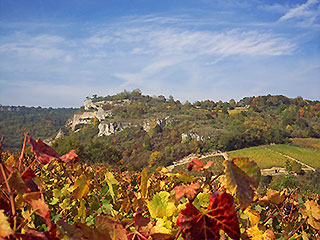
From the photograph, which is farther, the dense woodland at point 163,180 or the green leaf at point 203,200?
the green leaf at point 203,200

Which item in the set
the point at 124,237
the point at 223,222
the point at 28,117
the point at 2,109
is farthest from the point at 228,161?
the point at 2,109

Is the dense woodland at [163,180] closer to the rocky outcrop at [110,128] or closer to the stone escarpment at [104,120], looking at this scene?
the stone escarpment at [104,120]

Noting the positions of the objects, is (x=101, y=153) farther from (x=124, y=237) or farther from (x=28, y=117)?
(x=28, y=117)

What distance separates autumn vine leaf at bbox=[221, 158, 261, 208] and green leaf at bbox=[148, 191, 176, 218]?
0.30 meters

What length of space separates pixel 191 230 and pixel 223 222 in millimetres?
52

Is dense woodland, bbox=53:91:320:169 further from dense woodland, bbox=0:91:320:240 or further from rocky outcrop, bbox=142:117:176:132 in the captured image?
rocky outcrop, bbox=142:117:176:132

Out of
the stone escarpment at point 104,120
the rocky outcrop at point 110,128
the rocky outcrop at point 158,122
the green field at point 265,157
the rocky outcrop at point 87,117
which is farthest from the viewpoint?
the rocky outcrop at point 87,117

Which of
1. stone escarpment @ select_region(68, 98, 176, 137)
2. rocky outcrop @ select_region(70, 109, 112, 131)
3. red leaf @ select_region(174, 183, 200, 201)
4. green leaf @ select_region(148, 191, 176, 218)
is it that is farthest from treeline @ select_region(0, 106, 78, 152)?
red leaf @ select_region(174, 183, 200, 201)

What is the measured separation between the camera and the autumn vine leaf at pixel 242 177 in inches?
13.9

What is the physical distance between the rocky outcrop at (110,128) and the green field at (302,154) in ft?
108

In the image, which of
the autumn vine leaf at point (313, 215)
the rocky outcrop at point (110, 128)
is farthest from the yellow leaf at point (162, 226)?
the rocky outcrop at point (110, 128)

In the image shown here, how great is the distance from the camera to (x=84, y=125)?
72.0 meters

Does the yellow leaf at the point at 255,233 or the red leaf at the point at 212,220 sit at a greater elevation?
the red leaf at the point at 212,220

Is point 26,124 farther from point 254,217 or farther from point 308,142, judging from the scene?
point 254,217
